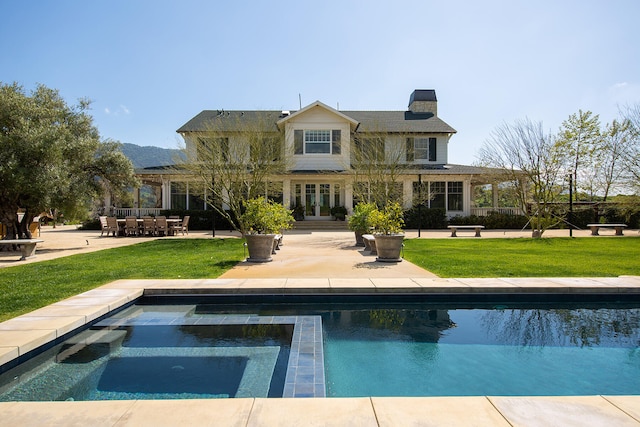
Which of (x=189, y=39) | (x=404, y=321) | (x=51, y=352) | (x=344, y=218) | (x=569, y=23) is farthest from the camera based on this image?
(x=344, y=218)

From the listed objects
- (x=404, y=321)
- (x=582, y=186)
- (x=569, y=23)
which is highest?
(x=569, y=23)

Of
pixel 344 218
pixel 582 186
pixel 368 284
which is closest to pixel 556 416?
pixel 368 284

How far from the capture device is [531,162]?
66.8ft

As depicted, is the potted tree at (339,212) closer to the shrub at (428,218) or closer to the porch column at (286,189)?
the porch column at (286,189)

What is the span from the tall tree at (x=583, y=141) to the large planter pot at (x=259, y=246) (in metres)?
32.9

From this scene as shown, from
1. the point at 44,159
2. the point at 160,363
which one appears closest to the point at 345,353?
the point at 160,363

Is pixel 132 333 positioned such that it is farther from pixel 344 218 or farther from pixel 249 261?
pixel 344 218

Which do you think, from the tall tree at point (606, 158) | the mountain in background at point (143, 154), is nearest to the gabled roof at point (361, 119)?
the tall tree at point (606, 158)

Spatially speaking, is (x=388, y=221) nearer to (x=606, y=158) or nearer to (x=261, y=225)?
(x=261, y=225)

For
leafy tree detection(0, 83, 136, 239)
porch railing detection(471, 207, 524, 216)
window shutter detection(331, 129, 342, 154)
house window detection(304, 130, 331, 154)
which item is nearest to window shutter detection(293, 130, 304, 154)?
house window detection(304, 130, 331, 154)

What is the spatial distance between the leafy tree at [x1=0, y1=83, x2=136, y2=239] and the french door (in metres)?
13.1

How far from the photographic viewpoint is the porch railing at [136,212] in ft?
84.9

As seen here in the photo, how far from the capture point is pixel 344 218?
25922 mm

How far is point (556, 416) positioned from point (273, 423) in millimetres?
1901
